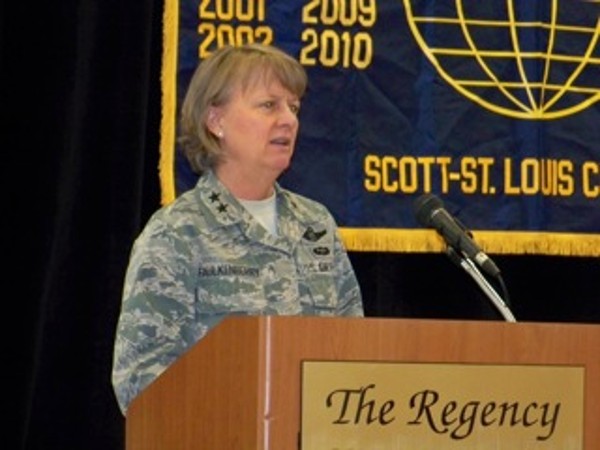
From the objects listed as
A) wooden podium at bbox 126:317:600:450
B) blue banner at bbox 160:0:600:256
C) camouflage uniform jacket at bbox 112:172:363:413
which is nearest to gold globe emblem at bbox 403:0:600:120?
blue banner at bbox 160:0:600:256

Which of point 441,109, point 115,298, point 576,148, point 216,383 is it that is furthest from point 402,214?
point 216,383

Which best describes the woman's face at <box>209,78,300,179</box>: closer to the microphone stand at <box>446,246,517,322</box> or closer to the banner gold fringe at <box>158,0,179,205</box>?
the microphone stand at <box>446,246,517,322</box>

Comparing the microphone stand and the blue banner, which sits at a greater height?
the blue banner

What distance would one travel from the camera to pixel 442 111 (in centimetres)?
391

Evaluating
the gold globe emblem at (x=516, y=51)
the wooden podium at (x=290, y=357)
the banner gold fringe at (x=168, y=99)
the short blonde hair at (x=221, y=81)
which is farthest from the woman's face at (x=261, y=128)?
the gold globe emblem at (x=516, y=51)

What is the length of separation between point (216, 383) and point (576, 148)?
2191 mm

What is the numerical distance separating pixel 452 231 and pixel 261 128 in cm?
52

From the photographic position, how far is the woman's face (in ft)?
9.27

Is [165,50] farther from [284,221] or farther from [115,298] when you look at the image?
[284,221]

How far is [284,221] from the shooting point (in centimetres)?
287

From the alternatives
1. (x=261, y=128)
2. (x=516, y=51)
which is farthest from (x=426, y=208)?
(x=516, y=51)

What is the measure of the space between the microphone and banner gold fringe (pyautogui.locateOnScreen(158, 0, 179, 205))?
1220 mm

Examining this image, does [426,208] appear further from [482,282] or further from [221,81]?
[221,81]

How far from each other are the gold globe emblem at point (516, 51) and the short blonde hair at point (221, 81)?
1.15 metres
